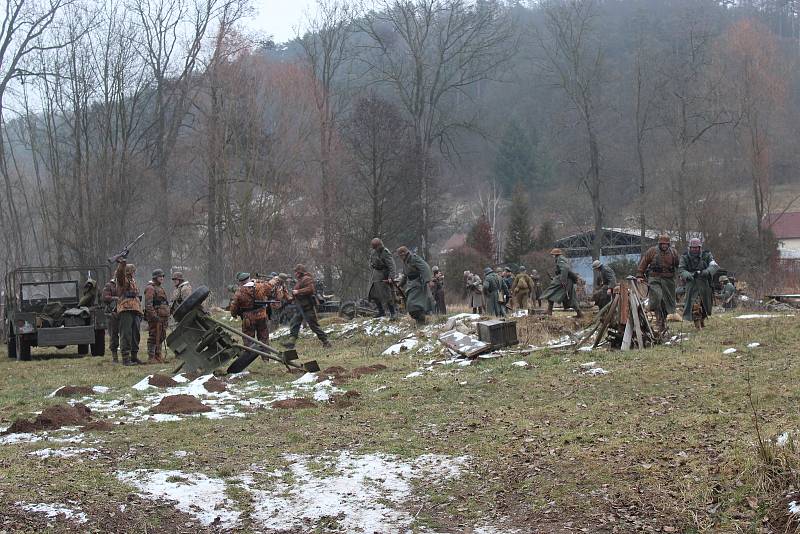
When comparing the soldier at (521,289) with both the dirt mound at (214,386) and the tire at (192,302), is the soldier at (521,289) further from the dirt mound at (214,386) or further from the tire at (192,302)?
the dirt mound at (214,386)

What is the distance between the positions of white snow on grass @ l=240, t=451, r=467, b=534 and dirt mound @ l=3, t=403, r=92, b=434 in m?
3.04

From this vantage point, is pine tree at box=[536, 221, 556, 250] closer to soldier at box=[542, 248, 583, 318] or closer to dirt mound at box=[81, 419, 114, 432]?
soldier at box=[542, 248, 583, 318]

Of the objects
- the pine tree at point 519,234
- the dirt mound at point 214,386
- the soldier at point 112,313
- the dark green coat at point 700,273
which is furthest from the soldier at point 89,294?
the pine tree at point 519,234

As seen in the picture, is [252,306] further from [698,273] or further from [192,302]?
[698,273]

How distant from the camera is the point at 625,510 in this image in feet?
21.4

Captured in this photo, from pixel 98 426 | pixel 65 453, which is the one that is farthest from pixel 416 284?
pixel 65 453

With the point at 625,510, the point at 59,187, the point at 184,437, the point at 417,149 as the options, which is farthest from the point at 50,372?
the point at 417,149

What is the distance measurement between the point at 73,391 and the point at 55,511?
6449 mm

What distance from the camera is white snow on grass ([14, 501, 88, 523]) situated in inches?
256

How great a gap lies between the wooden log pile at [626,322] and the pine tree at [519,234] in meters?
37.1

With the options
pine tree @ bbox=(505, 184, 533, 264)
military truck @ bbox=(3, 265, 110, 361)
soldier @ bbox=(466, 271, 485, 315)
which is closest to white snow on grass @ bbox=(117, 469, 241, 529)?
military truck @ bbox=(3, 265, 110, 361)

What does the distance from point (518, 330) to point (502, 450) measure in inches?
346

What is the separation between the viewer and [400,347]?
58.6ft

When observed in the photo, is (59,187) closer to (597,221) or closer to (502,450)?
(597,221)
